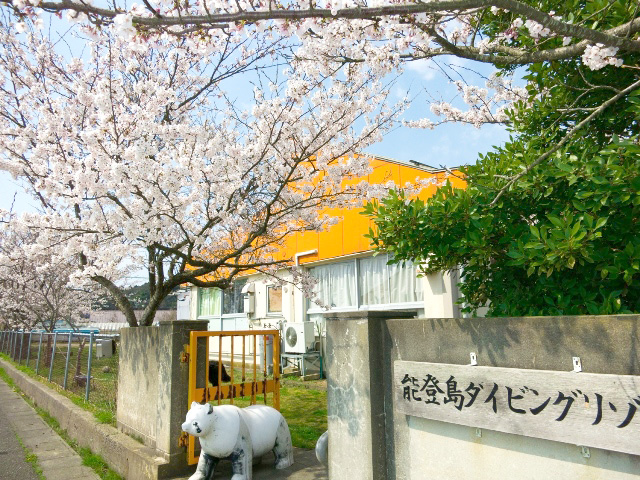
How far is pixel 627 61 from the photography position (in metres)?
3.88

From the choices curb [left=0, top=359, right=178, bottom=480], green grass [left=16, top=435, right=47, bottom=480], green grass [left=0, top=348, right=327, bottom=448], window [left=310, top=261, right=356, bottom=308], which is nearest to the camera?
curb [left=0, top=359, right=178, bottom=480]

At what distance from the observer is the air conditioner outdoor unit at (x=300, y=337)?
12.8 metres

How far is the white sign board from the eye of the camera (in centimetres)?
240

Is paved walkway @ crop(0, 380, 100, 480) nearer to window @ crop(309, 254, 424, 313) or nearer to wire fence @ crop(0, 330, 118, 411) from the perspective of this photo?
wire fence @ crop(0, 330, 118, 411)

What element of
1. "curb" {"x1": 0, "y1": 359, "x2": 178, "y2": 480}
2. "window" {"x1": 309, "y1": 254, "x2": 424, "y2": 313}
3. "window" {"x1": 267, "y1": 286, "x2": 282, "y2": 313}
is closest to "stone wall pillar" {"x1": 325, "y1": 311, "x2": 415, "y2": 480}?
"curb" {"x1": 0, "y1": 359, "x2": 178, "y2": 480}

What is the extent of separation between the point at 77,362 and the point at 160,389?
6.58 m

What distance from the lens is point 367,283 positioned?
12508 mm

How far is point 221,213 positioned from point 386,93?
3.83 meters

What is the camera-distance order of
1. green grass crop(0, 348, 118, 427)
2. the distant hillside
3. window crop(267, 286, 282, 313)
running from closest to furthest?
green grass crop(0, 348, 118, 427) → window crop(267, 286, 282, 313) → the distant hillside

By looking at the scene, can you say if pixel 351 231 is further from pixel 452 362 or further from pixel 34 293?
pixel 34 293

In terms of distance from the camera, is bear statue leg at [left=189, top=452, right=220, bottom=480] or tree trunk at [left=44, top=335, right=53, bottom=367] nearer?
bear statue leg at [left=189, top=452, right=220, bottom=480]

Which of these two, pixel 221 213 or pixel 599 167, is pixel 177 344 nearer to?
pixel 221 213

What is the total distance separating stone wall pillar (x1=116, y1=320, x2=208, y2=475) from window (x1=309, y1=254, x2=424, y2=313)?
580 cm

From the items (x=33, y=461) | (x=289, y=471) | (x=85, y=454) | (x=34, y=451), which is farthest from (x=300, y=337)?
(x=289, y=471)
